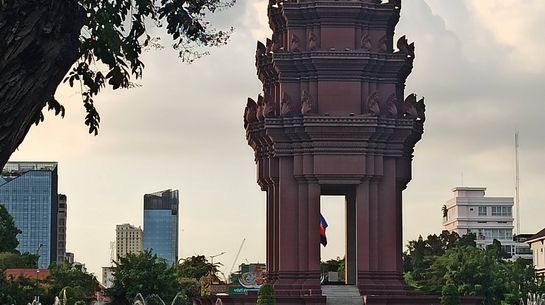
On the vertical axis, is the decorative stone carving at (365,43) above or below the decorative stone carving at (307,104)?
above

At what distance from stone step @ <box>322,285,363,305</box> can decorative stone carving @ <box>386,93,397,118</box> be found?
7489mm

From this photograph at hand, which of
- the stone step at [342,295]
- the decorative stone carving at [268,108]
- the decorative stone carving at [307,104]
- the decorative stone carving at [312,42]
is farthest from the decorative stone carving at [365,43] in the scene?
the stone step at [342,295]

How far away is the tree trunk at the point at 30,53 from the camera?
10.3 meters

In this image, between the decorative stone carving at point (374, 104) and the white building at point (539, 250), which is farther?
the white building at point (539, 250)

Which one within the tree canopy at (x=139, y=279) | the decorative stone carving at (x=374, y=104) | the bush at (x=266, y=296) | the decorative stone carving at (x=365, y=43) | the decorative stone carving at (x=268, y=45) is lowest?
the bush at (x=266, y=296)

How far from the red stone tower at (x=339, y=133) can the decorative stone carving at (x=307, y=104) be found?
1.6 inches

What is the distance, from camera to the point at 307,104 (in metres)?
58.6

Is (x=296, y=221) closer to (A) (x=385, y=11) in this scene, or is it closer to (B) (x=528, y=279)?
(A) (x=385, y=11)

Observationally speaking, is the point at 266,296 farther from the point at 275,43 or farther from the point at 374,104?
the point at 275,43

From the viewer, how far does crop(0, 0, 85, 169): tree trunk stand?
1027 centimetres

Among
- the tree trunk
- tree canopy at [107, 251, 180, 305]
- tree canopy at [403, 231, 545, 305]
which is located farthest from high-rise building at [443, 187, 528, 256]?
the tree trunk

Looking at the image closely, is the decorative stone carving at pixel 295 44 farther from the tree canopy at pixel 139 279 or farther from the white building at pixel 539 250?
the white building at pixel 539 250

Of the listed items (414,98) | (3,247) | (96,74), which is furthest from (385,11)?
(3,247)

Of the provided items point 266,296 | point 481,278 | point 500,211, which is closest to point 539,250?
point 481,278
